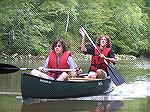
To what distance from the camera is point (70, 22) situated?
6.00m

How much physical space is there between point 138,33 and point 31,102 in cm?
300

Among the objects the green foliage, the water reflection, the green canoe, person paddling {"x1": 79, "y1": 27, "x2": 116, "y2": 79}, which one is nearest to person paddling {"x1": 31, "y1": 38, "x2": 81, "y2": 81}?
the green canoe

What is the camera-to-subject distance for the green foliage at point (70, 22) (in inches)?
240

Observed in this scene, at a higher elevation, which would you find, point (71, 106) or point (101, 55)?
point (101, 55)

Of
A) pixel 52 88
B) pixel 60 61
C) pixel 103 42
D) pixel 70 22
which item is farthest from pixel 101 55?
pixel 70 22

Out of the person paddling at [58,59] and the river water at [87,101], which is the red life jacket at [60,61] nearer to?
the person paddling at [58,59]

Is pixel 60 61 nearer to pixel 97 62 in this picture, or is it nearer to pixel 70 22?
pixel 97 62

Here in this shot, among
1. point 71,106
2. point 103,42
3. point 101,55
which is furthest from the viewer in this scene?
point 103,42

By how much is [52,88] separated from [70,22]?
2240mm

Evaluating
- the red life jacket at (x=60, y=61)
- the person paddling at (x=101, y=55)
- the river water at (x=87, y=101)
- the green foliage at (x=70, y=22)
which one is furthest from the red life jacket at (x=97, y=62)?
the green foliage at (x=70, y=22)

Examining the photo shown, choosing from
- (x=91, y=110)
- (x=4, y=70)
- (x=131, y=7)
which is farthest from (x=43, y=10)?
(x=91, y=110)

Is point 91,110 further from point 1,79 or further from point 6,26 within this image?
point 6,26

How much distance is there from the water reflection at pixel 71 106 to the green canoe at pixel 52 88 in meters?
0.07

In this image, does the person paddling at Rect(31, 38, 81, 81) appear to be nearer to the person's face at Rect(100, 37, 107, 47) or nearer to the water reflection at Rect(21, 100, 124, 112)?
the water reflection at Rect(21, 100, 124, 112)
